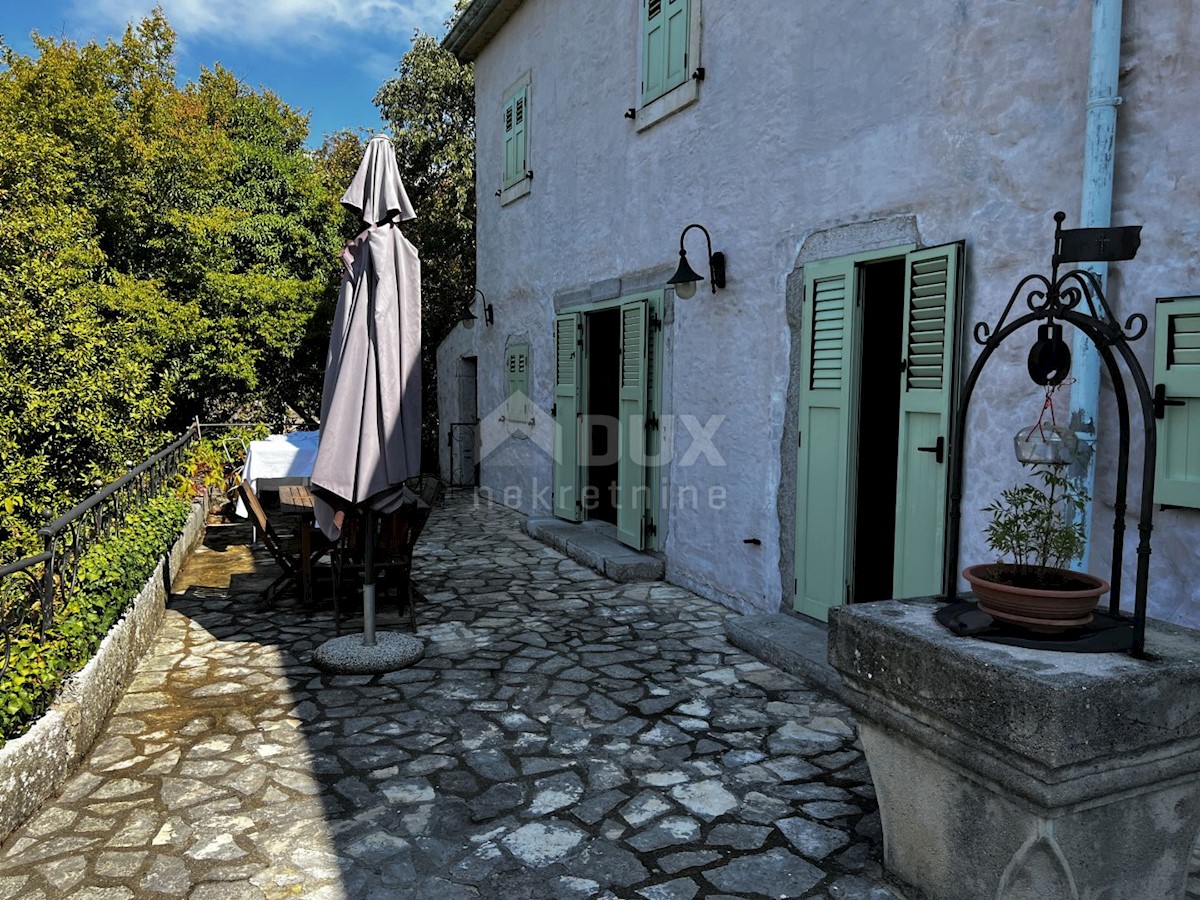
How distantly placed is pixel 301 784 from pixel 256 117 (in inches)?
548

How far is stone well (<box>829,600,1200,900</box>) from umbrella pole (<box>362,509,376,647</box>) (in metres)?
3.00

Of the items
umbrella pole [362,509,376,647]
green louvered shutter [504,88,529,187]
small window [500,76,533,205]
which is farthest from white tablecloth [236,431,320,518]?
green louvered shutter [504,88,529,187]

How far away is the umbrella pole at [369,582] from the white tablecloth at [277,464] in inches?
120

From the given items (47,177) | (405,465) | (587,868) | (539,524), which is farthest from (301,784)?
(47,177)

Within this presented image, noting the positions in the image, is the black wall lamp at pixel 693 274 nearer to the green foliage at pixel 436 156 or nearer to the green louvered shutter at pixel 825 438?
the green louvered shutter at pixel 825 438

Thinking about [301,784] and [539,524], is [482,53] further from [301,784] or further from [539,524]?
[301,784]

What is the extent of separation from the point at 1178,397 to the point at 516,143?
832cm

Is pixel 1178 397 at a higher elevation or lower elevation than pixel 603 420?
higher

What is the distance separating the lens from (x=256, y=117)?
14.2 m

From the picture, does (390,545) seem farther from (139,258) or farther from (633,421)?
(139,258)

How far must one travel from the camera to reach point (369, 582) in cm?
466

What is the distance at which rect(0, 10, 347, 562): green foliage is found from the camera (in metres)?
8.62

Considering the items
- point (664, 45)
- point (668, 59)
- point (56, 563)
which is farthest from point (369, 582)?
point (664, 45)

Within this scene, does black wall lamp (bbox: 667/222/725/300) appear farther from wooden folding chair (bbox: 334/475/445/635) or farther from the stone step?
wooden folding chair (bbox: 334/475/445/635)
